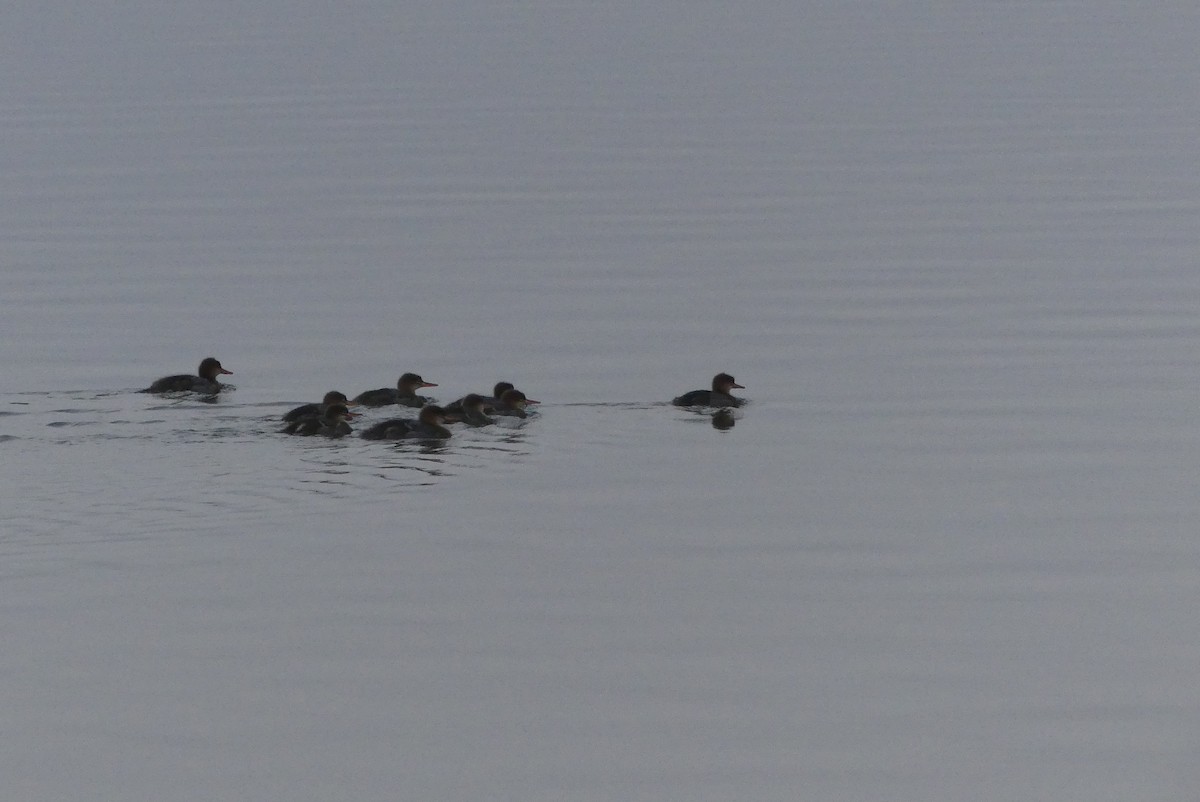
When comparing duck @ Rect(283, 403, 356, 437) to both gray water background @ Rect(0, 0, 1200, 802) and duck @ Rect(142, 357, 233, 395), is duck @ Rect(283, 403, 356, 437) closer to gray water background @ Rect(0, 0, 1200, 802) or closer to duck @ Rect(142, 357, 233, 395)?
gray water background @ Rect(0, 0, 1200, 802)

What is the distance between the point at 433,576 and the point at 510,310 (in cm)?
757

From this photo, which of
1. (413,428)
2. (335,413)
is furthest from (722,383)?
(335,413)

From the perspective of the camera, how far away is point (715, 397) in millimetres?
14391

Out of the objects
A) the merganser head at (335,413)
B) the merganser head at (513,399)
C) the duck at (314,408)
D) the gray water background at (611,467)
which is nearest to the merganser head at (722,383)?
the gray water background at (611,467)

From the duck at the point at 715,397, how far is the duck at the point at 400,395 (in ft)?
5.81

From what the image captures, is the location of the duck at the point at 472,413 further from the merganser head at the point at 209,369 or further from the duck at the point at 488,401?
the merganser head at the point at 209,369

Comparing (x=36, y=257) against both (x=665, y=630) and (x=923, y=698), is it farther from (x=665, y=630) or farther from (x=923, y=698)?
(x=923, y=698)

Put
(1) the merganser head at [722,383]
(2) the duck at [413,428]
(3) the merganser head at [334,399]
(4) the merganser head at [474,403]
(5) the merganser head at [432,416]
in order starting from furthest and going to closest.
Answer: (1) the merganser head at [722,383]
(4) the merganser head at [474,403]
(3) the merganser head at [334,399]
(5) the merganser head at [432,416]
(2) the duck at [413,428]

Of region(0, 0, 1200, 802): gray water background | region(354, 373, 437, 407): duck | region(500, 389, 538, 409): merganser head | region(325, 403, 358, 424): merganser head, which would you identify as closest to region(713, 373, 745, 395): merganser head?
region(0, 0, 1200, 802): gray water background

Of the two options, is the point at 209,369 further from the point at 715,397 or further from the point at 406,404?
the point at 715,397

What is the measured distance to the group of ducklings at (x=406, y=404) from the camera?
13.4 m

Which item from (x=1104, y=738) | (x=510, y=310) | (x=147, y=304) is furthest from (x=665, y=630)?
(x=147, y=304)

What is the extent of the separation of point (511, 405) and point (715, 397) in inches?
55.3

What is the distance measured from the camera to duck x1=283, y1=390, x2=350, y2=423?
13.5 metres
